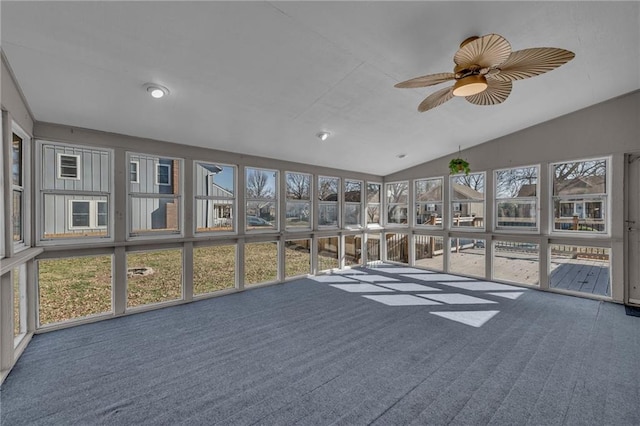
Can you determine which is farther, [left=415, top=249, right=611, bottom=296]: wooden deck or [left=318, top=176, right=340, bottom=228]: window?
[left=318, top=176, right=340, bottom=228]: window

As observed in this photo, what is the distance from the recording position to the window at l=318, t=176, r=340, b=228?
6535 millimetres

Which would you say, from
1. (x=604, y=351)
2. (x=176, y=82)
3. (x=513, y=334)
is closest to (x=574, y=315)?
(x=604, y=351)

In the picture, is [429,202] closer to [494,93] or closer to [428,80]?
[494,93]

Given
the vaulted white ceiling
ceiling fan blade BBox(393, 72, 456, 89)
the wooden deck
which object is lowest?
the wooden deck

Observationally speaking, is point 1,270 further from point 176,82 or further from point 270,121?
point 270,121

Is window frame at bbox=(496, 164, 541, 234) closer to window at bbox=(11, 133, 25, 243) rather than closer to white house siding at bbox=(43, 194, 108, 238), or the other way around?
white house siding at bbox=(43, 194, 108, 238)

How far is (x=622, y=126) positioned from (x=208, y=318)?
6.96m

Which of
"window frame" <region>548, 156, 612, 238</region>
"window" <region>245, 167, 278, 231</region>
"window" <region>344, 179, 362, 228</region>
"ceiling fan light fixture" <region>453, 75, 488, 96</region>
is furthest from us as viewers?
"window" <region>344, 179, 362, 228</region>

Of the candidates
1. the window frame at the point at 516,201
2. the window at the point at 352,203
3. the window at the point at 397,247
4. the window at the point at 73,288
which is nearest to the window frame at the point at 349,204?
the window at the point at 352,203

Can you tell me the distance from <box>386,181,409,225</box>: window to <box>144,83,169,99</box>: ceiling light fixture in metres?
5.93

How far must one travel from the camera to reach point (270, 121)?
3939 mm

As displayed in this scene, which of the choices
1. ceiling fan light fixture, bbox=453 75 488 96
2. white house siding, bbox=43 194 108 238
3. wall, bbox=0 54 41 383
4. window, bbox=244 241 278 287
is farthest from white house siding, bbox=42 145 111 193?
ceiling fan light fixture, bbox=453 75 488 96

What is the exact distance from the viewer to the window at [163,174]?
4335 mm

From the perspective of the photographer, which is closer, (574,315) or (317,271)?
(574,315)
